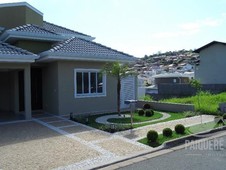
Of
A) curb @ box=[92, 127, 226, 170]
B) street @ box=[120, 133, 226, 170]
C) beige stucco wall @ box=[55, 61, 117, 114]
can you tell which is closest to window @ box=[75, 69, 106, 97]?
beige stucco wall @ box=[55, 61, 117, 114]

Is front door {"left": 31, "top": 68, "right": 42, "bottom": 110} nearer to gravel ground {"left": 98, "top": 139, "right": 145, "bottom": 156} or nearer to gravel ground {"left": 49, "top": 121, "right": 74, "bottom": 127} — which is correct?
gravel ground {"left": 49, "top": 121, "right": 74, "bottom": 127}

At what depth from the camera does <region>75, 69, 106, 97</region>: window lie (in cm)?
1692

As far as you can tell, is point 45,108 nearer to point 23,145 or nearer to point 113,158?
point 23,145

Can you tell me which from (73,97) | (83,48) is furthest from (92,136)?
(83,48)

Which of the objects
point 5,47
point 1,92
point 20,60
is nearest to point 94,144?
point 20,60

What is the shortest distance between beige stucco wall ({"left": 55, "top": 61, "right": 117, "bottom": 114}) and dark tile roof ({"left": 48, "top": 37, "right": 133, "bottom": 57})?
2.53ft

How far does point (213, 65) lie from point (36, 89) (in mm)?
19479

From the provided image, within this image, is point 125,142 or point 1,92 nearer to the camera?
point 125,142

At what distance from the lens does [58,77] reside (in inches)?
630

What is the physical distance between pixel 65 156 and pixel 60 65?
8841 mm

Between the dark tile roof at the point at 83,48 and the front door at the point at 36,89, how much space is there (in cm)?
270

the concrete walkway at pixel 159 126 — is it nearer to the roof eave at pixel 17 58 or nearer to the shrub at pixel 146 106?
the shrub at pixel 146 106

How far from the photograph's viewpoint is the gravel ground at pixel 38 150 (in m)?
7.47

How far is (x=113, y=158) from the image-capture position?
7816 mm
